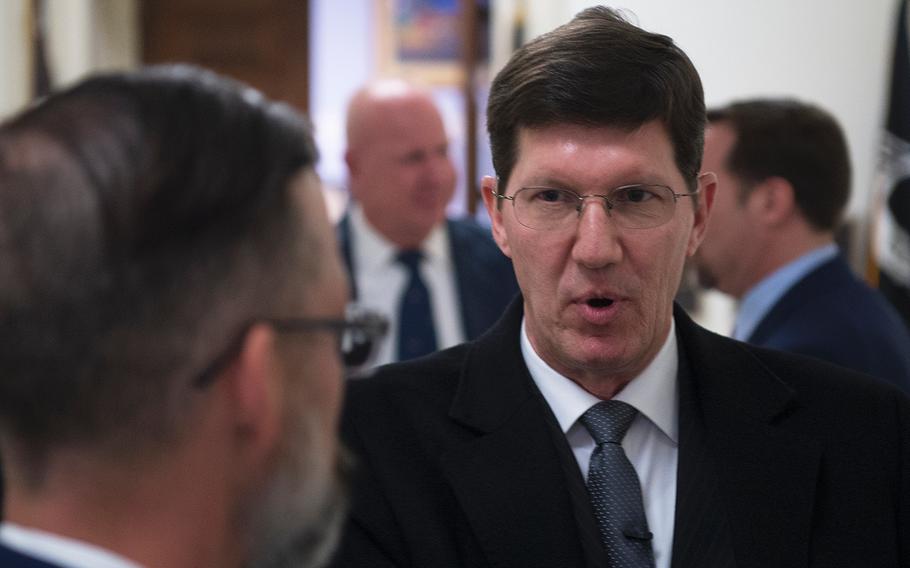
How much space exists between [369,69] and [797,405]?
6454mm

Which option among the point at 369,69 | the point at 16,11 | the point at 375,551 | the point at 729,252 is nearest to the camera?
the point at 375,551

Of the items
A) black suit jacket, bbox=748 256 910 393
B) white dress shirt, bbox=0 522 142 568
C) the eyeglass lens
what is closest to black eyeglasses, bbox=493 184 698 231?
the eyeglass lens

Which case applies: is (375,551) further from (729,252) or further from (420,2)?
(420,2)

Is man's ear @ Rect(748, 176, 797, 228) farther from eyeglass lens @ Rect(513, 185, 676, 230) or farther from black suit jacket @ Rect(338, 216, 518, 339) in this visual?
eyeglass lens @ Rect(513, 185, 676, 230)

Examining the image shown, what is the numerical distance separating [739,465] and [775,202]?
4.88 feet

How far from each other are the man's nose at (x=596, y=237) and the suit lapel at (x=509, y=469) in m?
0.18

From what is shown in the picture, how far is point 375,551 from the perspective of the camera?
5.01 feet

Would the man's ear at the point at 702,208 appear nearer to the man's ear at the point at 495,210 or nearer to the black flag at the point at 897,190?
the man's ear at the point at 495,210

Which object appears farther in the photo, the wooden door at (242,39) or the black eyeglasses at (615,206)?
the wooden door at (242,39)

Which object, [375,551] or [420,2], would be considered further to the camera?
[420,2]

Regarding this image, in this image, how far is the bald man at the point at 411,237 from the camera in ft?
10.7

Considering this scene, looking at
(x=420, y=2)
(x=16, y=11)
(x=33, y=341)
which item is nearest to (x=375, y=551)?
(x=33, y=341)

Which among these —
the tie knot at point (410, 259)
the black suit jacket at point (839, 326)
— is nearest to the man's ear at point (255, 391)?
the black suit jacket at point (839, 326)

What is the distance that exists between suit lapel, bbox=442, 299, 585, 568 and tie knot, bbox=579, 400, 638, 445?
6 cm
